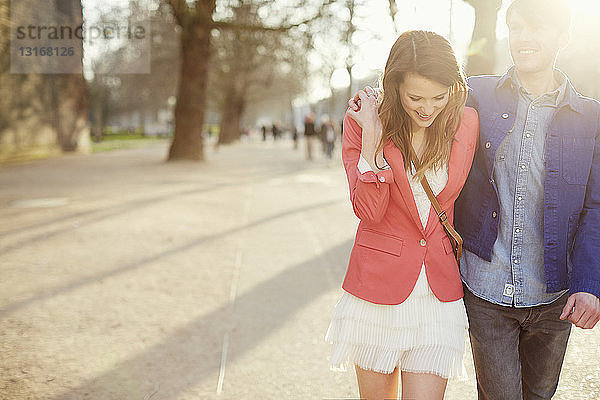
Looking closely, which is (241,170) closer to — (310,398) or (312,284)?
(312,284)

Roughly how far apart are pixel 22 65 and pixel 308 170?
1040 cm

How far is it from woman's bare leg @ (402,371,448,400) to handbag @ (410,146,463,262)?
44 cm

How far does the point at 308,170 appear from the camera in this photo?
20125 mm

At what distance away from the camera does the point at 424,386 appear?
218 centimetres

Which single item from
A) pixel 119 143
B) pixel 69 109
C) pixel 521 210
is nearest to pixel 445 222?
pixel 521 210

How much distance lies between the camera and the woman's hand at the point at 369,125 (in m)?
2.13

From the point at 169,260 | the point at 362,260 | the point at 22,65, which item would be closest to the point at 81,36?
the point at 22,65

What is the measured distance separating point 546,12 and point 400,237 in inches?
37.2

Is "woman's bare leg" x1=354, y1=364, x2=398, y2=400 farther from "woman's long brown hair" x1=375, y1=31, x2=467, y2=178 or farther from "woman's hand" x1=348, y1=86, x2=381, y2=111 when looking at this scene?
"woman's hand" x1=348, y1=86, x2=381, y2=111

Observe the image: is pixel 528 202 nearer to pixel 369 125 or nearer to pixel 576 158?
pixel 576 158

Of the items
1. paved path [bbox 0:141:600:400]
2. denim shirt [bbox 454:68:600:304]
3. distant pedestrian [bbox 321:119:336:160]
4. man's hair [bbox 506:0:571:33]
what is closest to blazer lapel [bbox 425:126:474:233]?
denim shirt [bbox 454:68:600:304]

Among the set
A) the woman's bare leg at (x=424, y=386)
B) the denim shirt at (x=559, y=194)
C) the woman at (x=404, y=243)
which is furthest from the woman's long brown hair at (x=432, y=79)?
the woman's bare leg at (x=424, y=386)

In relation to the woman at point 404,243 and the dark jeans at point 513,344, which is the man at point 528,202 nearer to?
the dark jeans at point 513,344

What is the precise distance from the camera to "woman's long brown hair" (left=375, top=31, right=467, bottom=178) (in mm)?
2012
